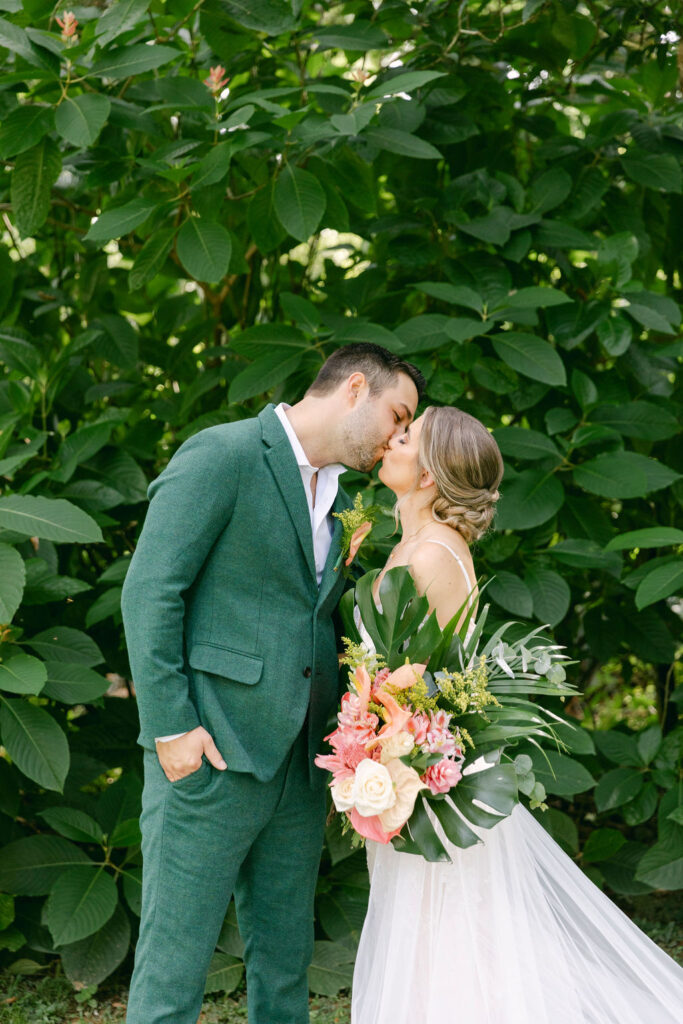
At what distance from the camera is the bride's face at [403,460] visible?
242 centimetres

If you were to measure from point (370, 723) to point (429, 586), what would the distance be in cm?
38

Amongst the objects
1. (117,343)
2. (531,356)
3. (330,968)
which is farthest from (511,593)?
(117,343)

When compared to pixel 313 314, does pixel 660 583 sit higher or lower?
lower

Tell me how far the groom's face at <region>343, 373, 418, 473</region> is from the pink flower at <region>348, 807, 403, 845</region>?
82 cm

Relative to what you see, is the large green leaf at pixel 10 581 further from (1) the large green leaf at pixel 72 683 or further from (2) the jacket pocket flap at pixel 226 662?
(2) the jacket pocket flap at pixel 226 662

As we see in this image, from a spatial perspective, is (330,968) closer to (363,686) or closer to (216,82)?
(363,686)

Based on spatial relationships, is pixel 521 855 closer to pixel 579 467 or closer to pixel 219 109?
pixel 579 467

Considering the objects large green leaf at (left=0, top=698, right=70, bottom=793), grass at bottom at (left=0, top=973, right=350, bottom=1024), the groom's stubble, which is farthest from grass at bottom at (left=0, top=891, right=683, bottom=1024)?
the groom's stubble

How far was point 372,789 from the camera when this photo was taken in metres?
1.96

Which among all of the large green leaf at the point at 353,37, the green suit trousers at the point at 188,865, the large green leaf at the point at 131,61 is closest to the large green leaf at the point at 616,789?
the green suit trousers at the point at 188,865

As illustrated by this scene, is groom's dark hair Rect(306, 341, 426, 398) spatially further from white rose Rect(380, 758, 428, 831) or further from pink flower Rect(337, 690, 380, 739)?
white rose Rect(380, 758, 428, 831)

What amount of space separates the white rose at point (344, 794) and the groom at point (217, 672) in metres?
0.21

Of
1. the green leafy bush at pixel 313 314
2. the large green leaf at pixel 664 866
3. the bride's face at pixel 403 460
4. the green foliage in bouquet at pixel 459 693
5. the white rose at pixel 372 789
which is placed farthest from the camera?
the large green leaf at pixel 664 866

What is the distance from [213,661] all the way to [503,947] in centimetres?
89
